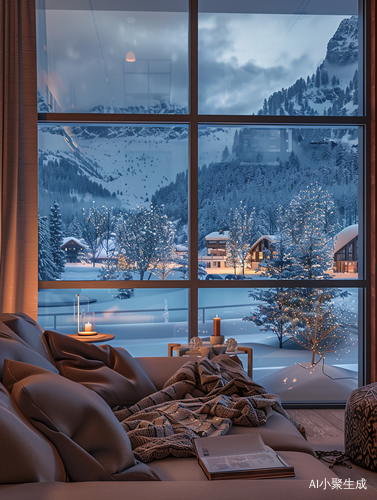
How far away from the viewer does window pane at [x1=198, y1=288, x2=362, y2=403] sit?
400 centimetres

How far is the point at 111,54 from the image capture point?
396 cm

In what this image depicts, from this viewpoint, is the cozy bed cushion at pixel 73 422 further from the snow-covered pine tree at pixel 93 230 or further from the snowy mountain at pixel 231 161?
the snowy mountain at pixel 231 161

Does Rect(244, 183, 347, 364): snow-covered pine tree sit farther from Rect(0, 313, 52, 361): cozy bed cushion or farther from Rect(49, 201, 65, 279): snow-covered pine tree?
Rect(0, 313, 52, 361): cozy bed cushion

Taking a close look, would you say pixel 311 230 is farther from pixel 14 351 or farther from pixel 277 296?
pixel 14 351

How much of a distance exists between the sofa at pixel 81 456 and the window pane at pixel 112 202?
6.72 ft

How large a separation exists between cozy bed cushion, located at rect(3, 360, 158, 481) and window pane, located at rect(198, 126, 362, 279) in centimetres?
275

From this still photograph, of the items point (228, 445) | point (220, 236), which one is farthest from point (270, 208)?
point (228, 445)

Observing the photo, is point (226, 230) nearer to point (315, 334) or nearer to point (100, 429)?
point (315, 334)

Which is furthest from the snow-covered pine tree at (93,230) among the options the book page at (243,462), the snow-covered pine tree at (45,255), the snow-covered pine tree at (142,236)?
the book page at (243,462)

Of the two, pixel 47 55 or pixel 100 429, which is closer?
pixel 100 429

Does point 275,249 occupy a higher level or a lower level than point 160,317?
higher

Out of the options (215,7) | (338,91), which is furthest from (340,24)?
(215,7)

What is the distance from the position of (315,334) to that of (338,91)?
7.36ft

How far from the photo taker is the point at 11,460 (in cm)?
101
